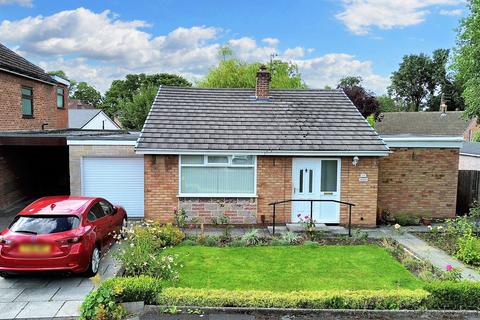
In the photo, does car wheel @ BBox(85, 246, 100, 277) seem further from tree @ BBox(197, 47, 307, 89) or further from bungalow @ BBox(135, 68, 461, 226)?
tree @ BBox(197, 47, 307, 89)

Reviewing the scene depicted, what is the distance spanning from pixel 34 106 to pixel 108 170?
8.09 meters

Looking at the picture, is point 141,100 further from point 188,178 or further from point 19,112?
point 188,178

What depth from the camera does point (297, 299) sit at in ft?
22.6

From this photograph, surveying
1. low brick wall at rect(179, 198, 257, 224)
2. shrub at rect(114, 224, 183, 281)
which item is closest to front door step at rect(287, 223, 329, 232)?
low brick wall at rect(179, 198, 257, 224)

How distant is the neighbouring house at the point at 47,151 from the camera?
14000mm

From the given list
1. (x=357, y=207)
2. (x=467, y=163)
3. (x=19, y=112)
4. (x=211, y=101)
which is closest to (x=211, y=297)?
(x=357, y=207)

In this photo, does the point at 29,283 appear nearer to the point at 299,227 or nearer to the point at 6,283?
the point at 6,283

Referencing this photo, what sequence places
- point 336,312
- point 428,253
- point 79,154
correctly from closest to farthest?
point 336,312 < point 428,253 < point 79,154

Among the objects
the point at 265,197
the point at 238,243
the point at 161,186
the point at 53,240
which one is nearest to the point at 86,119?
the point at 161,186

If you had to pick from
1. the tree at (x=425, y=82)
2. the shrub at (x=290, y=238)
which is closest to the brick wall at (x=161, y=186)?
the shrub at (x=290, y=238)

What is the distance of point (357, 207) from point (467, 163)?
1232 cm

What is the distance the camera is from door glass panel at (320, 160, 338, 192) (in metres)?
13.2

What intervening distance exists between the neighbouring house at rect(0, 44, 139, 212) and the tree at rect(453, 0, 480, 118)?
18139mm

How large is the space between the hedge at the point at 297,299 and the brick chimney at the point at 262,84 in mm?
10045
